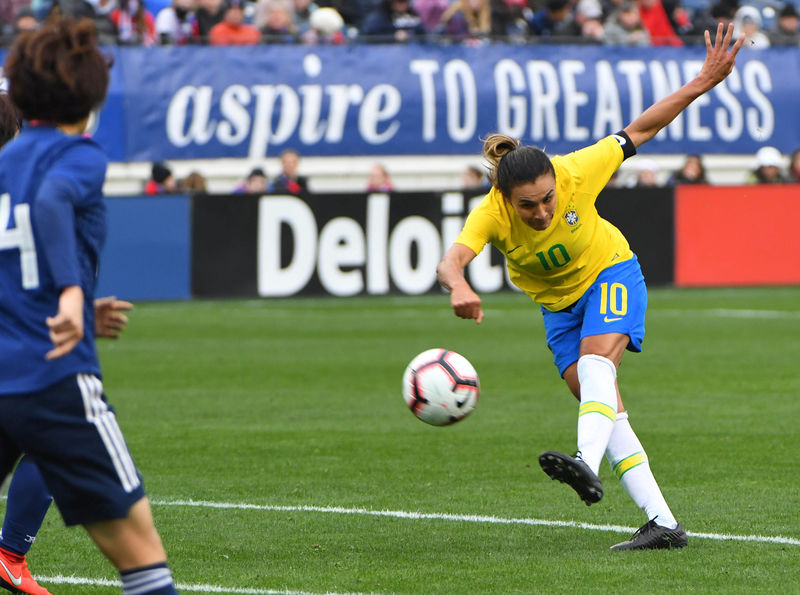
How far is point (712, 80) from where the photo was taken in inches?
267

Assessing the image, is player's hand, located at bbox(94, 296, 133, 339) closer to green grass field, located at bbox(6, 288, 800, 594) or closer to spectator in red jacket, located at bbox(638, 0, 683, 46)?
green grass field, located at bbox(6, 288, 800, 594)

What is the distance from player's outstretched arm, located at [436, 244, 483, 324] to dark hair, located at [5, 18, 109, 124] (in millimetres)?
1941

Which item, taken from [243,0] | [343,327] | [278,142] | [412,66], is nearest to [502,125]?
[412,66]

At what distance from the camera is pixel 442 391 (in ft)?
21.7

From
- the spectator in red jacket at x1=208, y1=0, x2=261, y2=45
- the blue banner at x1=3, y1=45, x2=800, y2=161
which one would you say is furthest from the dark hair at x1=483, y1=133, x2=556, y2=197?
the spectator in red jacket at x1=208, y1=0, x2=261, y2=45

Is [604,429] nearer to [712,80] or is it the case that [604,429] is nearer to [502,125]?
[712,80]

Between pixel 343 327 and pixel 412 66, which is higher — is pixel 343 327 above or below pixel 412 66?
below

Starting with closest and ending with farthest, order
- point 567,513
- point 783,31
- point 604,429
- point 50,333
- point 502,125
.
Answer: point 50,333, point 604,429, point 567,513, point 502,125, point 783,31

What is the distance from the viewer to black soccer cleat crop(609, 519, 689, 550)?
6.50 metres

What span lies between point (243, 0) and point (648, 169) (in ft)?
25.1

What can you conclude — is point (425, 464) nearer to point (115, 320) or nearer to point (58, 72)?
point (115, 320)

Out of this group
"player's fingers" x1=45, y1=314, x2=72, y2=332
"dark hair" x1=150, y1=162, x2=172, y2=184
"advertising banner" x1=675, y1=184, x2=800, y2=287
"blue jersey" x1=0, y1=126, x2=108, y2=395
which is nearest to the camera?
"player's fingers" x1=45, y1=314, x2=72, y2=332

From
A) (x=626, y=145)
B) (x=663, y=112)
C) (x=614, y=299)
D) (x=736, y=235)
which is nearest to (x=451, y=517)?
(x=614, y=299)

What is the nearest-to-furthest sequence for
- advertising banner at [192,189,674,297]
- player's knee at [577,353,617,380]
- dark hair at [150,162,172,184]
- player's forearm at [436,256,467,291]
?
player's forearm at [436,256,467,291] < player's knee at [577,353,617,380] < advertising banner at [192,189,674,297] < dark hair at [150,162,172,184]
